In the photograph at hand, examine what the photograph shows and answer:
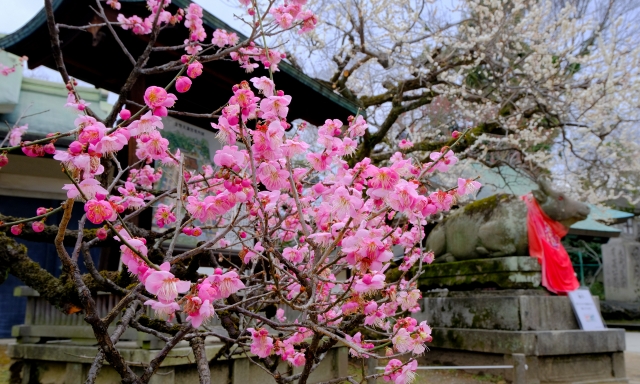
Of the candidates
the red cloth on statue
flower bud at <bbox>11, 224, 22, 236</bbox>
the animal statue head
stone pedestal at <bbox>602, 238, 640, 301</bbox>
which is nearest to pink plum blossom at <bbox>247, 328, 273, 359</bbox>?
flower bud at <bbox>11, 224, 22, 236</bbox>

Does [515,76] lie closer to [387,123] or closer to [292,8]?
[387,123]

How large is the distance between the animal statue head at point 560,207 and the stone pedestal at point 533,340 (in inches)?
49.2

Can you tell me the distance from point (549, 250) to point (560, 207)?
70cm

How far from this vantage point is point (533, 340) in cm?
674

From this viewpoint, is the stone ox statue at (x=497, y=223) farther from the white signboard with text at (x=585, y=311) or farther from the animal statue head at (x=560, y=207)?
the white signboard with text at (x=585, y=311)

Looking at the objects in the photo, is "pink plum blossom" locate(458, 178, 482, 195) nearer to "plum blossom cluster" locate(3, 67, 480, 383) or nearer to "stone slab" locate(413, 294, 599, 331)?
"plum blossom cluster" locate(3, 67, 480, 383)

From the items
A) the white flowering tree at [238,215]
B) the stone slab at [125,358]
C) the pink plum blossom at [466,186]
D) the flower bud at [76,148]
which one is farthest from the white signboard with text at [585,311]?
the flower bud at [76,148]

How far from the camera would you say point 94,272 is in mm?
2412

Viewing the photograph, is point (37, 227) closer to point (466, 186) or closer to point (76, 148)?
point (76, 148)

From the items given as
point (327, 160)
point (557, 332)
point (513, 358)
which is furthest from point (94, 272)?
point (557, 332)

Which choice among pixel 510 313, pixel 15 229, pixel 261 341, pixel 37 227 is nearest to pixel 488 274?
pixel 510 313

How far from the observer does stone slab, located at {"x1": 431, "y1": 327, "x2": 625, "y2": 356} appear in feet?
22.1

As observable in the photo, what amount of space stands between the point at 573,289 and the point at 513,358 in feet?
10.2

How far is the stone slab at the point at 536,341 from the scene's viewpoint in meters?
6.73
